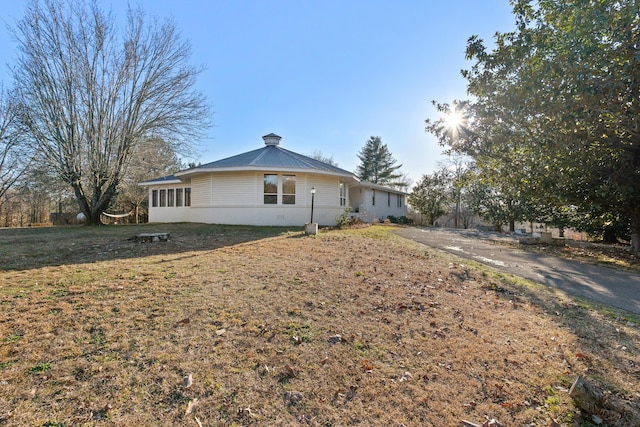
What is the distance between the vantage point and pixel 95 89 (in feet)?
47.0

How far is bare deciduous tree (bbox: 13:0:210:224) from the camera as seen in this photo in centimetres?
1370

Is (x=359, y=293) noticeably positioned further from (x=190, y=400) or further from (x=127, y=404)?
(x=127, y=404)

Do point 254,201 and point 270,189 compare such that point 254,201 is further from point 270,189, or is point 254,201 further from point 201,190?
point 201,190

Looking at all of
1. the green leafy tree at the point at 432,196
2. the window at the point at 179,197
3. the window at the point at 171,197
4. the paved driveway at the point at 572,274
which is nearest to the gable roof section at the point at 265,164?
the window at the point at 171,197

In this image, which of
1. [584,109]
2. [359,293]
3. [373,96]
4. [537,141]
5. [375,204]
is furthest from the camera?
[375,204]

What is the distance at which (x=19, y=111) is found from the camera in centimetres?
1484

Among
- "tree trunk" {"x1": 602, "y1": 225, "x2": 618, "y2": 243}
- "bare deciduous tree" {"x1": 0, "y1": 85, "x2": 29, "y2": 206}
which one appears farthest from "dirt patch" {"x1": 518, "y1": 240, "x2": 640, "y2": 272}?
"bare deciduous tree" {"x1": 0, "y1": 85, "x2": 29, "y2": 206}

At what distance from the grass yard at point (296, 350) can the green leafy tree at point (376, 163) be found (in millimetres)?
33378

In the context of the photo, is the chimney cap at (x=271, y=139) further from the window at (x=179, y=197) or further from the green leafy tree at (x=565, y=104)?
the green leafy tree at (x=565, y=104)

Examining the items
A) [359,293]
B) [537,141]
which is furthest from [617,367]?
[537,141]

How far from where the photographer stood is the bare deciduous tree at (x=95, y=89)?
45.0 ft

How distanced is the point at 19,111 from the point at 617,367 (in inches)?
886

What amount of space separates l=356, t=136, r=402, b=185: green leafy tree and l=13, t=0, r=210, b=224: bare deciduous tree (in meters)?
25.1

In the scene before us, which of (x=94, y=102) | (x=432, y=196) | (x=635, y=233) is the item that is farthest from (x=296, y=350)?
(x=432, y=196)
